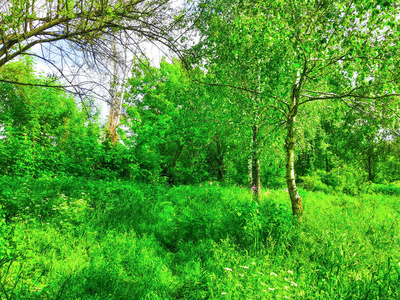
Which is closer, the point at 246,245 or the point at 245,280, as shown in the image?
the point at 245,280

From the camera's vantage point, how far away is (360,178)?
422 inches

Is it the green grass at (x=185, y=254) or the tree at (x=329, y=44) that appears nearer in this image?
the green grass at (x=185, y=254)

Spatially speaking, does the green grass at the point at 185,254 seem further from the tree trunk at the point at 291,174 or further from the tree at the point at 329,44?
the tree at the point at 329,44

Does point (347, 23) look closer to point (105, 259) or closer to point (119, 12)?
point (119, 12)

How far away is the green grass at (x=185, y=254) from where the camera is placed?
2.38 metres

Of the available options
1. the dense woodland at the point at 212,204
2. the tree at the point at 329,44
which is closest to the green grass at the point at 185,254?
the dense woodland at the point at 212,204

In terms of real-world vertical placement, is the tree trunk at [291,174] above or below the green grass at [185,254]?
above

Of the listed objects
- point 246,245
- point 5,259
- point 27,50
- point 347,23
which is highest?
point 347,23

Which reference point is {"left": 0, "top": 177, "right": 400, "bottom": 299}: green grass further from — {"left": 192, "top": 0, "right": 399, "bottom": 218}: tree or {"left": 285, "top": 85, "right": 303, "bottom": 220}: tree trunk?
{"left": 192, "top": 0, "right": 399, "bottom": 218}: tree

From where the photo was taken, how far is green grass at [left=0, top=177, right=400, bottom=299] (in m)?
2.38

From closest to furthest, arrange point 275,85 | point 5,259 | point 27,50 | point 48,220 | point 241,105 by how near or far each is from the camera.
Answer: point 5,259, point 27,50, point 48,220, point 275,85, point 241,105

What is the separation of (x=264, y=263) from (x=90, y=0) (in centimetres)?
418

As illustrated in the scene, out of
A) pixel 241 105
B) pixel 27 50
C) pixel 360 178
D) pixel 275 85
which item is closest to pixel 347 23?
pixel 275 85

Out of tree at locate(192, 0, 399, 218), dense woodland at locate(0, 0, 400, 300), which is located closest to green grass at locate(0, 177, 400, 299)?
dense woodland at locate(0, 0, 400, 300)
